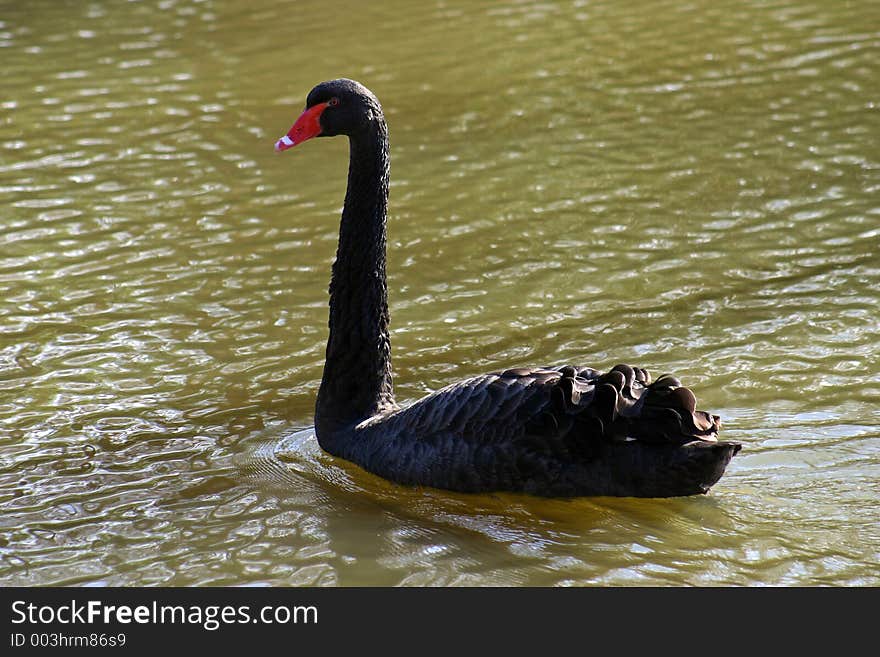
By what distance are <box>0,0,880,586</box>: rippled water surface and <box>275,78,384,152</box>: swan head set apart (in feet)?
4.79

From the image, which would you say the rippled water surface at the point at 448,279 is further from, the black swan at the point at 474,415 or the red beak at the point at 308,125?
the red beak at the point at 308,125

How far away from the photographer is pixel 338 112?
225 inches

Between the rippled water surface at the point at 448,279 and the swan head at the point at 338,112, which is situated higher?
the swan head at the point at 338,112

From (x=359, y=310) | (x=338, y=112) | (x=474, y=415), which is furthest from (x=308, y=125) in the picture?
(x=474, y=415)

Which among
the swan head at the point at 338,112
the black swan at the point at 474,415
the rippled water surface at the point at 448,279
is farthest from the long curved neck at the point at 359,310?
the rippled water surface at the point at 448,279

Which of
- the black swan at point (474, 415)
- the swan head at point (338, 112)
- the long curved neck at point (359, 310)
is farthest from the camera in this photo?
the long curved neck at point (359, 310)

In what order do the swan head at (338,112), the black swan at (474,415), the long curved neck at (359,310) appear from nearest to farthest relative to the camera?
the black swan at (474,415), the swan head at (338,112), the long curved neck at (359,310)

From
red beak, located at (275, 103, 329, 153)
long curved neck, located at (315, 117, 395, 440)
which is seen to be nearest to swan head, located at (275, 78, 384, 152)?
red beak, located at (275, 103, 329, 153)

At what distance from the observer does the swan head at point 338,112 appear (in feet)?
18.7

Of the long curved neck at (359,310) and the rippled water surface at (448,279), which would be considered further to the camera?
the long curved neck at (359,310)

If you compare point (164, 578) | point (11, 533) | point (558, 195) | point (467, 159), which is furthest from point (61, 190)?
point (164, 578)

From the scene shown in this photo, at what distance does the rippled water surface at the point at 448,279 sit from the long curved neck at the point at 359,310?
1.02 feet

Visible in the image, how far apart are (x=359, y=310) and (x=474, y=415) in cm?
95

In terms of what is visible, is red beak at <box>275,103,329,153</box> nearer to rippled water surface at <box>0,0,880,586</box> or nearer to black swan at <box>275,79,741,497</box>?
black swan at <box>275,79,741,497</box>
